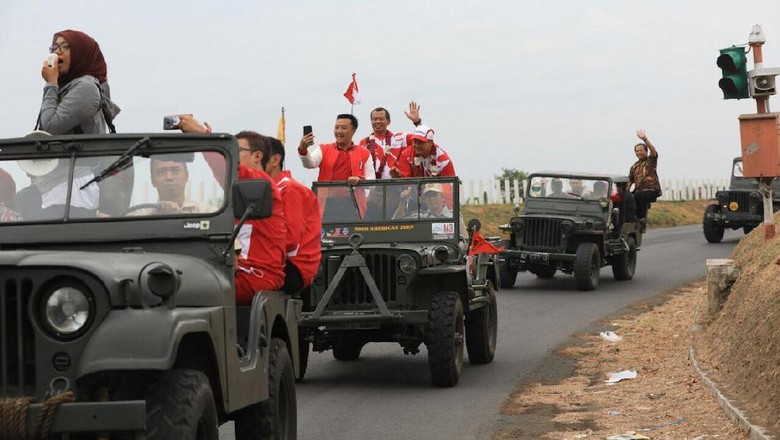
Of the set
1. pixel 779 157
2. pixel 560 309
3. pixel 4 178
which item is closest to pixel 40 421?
pixel 4 178

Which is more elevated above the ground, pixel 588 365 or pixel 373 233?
pixel 373 233

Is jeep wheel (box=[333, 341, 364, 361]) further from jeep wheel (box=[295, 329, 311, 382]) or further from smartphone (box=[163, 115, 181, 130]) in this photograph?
smartphone (box=[163, 115, 181, 130])

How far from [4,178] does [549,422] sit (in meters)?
4.76

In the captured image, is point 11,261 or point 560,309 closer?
point 11,261

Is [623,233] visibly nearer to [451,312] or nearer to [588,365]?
[588,365]

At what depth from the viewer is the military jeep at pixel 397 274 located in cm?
1189

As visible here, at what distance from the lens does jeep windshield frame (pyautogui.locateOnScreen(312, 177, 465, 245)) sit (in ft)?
42.3

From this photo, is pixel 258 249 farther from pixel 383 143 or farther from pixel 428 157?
pixel 383 143

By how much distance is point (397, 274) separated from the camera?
1209 centimetres

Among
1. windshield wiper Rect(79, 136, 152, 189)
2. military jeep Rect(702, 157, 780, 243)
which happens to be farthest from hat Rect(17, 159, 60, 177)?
military jeep Rect(702, 157, 780, 243)

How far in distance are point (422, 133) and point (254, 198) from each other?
24.2ft

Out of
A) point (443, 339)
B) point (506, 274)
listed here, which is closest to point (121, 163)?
point (443, 339)

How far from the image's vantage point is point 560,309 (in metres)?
19.4

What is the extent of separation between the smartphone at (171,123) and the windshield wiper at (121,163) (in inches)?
11.7
